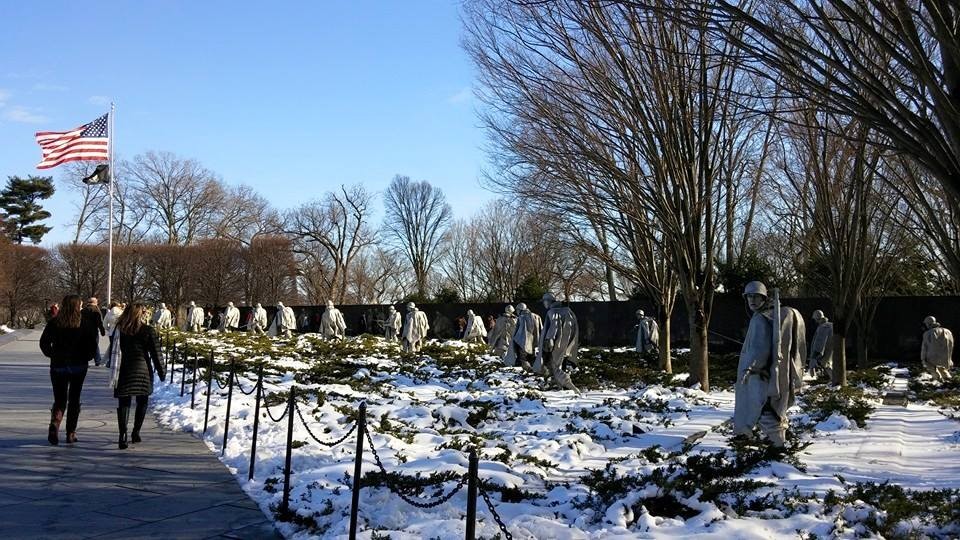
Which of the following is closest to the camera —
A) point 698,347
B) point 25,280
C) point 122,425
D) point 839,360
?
point 122,425

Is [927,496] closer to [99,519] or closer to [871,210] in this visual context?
[99,519]

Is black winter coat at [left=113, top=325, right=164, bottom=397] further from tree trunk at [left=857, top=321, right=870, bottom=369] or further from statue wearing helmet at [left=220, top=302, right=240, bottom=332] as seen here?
statue wearing helmet at [left=220, top=302, right=240, bottom=332]

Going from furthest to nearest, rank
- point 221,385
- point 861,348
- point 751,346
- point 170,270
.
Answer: point 170,270 < point 861,348 < point 221,385 < point 751,346

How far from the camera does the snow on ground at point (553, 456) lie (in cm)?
607

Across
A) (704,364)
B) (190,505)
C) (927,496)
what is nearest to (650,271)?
(704,364)

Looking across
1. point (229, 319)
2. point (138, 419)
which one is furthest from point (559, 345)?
point (229, 319)

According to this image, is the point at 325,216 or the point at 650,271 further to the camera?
the point at 325,216

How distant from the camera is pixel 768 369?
372 inches

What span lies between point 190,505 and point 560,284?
50895mm

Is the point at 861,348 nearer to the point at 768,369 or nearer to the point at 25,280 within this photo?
the point at 768,369

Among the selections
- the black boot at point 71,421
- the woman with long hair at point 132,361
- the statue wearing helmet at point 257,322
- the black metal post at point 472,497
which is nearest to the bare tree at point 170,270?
the statue wearing helmet at point 257,322

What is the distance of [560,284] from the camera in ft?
187

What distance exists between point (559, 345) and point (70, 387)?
9554 mm

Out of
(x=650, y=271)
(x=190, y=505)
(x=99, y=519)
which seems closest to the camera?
(x=99, y=519)
